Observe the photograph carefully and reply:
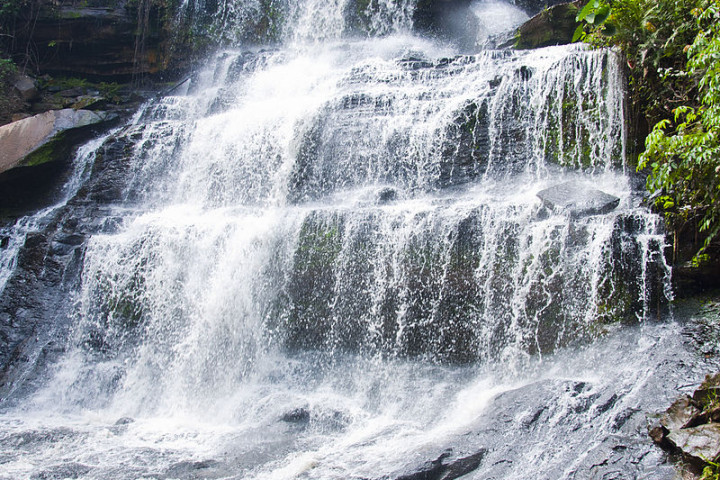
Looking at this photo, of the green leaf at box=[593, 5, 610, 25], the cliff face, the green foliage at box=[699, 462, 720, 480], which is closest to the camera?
the green foliage at box=[699, 462, 720, 480]

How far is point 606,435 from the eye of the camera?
4.54 meters

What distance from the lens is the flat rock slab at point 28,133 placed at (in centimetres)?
1110

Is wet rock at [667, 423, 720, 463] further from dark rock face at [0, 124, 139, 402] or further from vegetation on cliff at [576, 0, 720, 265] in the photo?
dark rock face at [0, 124, 139, 402]

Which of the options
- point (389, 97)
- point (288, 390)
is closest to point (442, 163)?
point (389, 97)

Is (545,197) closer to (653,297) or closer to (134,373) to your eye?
(653,297)

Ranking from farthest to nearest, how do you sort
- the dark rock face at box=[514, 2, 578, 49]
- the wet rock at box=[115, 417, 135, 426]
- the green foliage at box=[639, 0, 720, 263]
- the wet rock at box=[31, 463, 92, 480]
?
the dark rock face at box=[514, 2, 578, 49] < the wet rock at box=[115, 417, 135, 426] < the wet rock at box=[31, 463, 92, 480] < the green foliage at box=[639, 0, 720, 263]

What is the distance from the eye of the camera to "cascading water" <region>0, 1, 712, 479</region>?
5461 millimetres

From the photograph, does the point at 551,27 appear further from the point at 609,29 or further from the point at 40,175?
the point at 40,175

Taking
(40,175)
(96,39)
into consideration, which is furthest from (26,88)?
(40,175)

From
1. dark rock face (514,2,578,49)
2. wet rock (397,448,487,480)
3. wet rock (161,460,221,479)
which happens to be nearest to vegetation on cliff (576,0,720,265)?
dark rock face (514,2,578,49)

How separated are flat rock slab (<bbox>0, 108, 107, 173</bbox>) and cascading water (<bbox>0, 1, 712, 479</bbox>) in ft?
4.02

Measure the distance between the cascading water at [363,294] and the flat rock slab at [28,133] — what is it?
48.2 inches

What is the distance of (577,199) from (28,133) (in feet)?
35.0

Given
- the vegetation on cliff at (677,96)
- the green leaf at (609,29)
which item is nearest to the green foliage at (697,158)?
the vegetation on cliff at (677,96)
